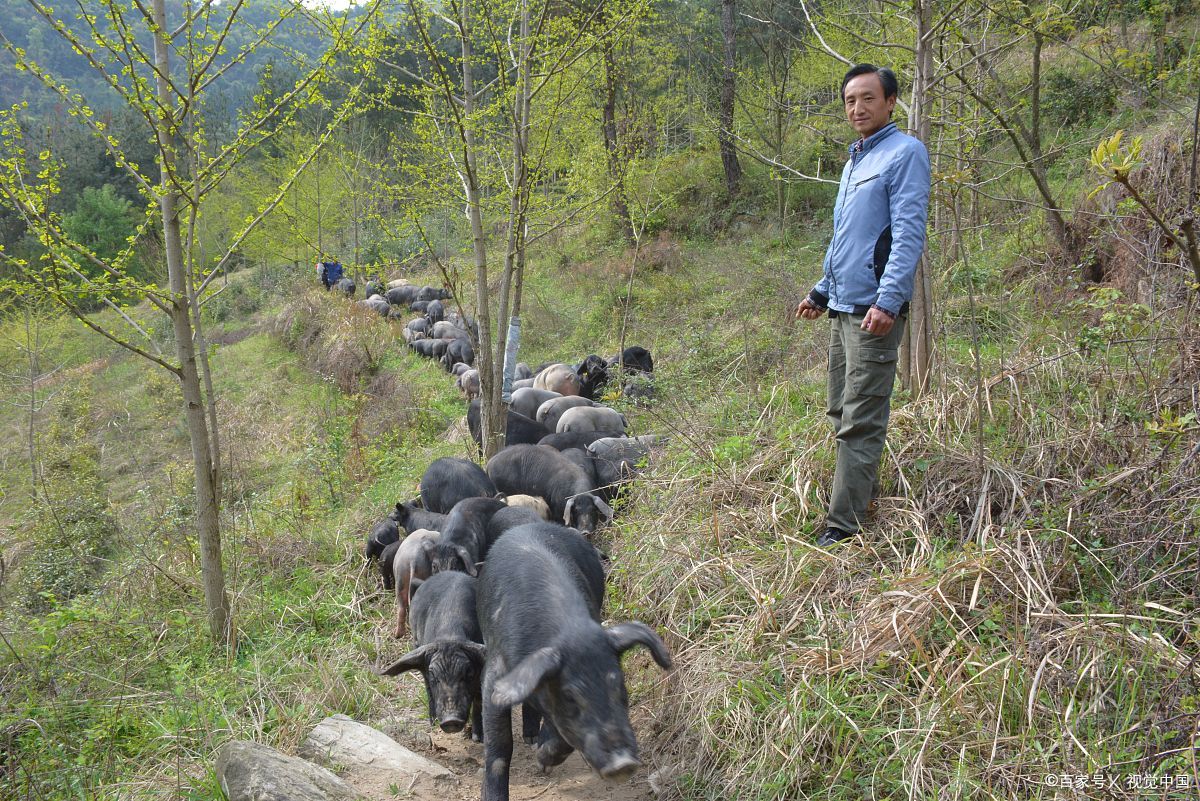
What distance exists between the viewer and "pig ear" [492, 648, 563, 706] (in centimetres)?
292

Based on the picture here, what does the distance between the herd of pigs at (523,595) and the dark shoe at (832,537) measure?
51.5 inches

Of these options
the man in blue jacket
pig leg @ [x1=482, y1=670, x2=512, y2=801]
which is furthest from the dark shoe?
pig leg @ [x1=482, y1=670, x2=512, y2=801]

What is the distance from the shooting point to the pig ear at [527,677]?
292 centimetres

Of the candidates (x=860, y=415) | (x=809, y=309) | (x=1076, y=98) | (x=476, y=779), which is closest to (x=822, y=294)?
(x=809, y=309)

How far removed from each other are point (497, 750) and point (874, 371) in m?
2.64

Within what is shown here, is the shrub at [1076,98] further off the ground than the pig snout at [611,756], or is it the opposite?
the shrub at [1076,98]

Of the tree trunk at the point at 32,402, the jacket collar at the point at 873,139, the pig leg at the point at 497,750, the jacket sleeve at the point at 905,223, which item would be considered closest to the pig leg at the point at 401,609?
the pig leg at the point at 497,750

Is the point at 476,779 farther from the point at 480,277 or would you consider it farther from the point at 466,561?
the point at 480,277

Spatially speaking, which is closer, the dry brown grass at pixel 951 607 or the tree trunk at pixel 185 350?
the dry brown grass at pixel 951 607

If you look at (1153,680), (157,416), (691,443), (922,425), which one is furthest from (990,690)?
(157,416)

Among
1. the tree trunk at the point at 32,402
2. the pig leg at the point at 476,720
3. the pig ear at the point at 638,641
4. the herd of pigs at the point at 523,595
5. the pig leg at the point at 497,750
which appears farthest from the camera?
the tree trunk at the point at 32,402

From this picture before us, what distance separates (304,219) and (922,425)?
1039 inches

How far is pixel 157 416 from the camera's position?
63.5ft

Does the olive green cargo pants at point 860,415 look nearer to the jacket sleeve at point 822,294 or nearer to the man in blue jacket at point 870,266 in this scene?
the man in blue jacket at point 870,266
